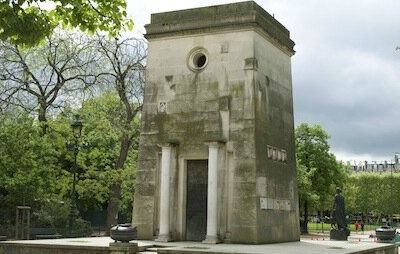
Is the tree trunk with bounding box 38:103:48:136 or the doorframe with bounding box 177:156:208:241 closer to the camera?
the doorframe with bounding box 177:156:208:241

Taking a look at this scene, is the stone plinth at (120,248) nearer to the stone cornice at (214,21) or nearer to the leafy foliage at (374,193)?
the stone cornice at (214,21)

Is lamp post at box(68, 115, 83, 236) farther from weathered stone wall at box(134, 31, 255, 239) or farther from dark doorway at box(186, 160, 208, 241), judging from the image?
dark doorway at box(186, 160, 208, 241)

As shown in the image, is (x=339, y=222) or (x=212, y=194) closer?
(x=212, y=194)

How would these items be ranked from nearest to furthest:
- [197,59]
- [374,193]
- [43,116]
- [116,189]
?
[197,59] → [43,116] → [116,189] → [374,193]

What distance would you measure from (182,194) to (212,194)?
4.54 ft

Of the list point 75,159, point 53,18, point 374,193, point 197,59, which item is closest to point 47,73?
point 75,159

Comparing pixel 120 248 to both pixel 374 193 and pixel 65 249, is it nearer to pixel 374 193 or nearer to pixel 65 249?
pixel 65 249

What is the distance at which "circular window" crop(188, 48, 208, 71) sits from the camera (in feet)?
62.4

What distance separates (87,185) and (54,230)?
5027mm

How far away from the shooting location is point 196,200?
18547 millimetres

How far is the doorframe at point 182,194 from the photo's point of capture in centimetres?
1847

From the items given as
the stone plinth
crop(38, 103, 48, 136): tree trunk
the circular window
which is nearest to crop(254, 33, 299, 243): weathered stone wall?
the circular window

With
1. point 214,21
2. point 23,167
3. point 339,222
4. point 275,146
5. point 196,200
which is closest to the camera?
point 196,200

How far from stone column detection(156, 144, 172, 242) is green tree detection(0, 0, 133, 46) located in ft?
25.4
